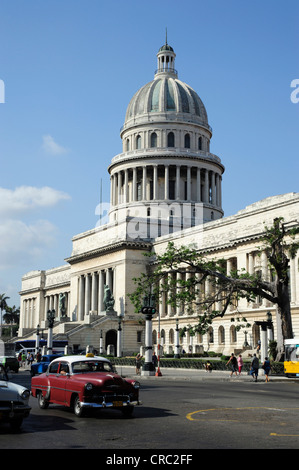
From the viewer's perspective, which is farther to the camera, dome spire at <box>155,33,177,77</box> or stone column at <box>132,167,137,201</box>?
dome spire at <box>155,33,177,77</box>

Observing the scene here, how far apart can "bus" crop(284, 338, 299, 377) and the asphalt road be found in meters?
16.7

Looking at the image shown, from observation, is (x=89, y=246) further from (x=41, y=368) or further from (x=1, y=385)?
(x=1, y=385)

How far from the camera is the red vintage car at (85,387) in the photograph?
16.9m

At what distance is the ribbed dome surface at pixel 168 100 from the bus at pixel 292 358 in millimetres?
71218

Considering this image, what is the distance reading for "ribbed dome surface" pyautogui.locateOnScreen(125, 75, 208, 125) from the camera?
10556cm

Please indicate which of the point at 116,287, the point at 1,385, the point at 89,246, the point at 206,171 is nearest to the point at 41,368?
the point at 1,385

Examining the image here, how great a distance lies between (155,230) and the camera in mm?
93188

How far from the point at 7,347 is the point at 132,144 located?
136ft

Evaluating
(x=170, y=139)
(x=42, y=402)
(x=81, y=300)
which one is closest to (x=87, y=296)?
(x=81, y=300)

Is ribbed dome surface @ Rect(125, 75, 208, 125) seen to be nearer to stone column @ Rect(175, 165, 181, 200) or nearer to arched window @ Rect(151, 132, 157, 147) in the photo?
arched window @ Rect(151, 132, 157, 147)

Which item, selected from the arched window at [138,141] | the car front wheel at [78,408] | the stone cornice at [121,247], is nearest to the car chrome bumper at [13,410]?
the car front wheel at [78,408]

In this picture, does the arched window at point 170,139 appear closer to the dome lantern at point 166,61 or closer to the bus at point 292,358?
the dome lantern at point 166,61

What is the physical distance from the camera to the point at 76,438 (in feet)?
43.7

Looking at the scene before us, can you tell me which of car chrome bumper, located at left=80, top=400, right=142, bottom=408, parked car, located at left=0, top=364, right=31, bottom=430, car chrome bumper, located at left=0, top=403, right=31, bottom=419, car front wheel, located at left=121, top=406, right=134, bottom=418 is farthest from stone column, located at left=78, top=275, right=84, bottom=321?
car chrome bumper, located at left=0, top=403, right=31, bottom=419
